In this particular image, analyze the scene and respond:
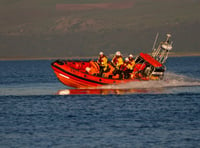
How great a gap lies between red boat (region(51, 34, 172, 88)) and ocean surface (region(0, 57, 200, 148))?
0.58 metres

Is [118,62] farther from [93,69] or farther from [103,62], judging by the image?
[93,69]

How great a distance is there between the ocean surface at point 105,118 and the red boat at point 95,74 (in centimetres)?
58

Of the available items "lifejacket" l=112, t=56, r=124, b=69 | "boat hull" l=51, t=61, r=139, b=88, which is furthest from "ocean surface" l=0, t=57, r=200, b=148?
"lifejacket" l=112, t=56, r=124, b=69

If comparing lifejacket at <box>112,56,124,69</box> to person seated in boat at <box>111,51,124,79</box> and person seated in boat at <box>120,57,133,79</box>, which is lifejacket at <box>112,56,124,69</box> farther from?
person seated in boat at <box>120,57,133,79</box>

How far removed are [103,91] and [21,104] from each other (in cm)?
753

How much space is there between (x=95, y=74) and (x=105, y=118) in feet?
42.3

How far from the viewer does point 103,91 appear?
36.9 metres

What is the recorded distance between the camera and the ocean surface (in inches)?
773

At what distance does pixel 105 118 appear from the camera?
24.9 m

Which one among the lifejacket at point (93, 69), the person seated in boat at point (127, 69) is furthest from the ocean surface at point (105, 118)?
the lifejacket at point (93, 69)

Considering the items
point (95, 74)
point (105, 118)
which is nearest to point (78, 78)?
point (95, 74)

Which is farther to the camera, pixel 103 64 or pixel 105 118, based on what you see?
pixel 103 64

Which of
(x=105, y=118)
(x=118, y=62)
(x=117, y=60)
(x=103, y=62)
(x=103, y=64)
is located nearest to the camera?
(x=105, y=118)

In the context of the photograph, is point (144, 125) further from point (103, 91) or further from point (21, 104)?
point (103, 91)
